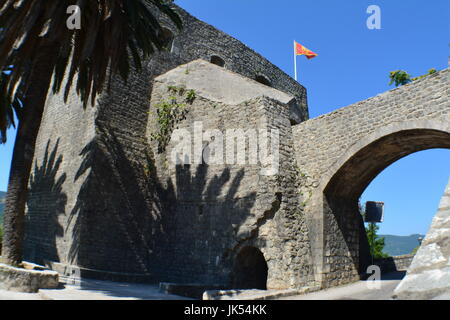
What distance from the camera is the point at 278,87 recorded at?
22.1 metres

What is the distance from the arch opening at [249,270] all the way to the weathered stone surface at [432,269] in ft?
27.8

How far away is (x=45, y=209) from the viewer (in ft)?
42.7

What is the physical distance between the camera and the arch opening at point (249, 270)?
1055cm

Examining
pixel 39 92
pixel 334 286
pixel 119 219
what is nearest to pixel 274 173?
pixel 334 286

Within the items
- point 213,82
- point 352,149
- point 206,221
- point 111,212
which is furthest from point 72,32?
point 352,149

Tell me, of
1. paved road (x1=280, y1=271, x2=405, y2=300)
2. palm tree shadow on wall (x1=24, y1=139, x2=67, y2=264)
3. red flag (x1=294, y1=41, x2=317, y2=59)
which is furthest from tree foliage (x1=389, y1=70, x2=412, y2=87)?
palm tree shadow on wall (x1=24, y1=139, x2=67, y2=264)

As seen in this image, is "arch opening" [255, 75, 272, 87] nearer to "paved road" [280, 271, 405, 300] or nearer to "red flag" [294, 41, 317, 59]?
"red flag" [294, 41, 317, 59]

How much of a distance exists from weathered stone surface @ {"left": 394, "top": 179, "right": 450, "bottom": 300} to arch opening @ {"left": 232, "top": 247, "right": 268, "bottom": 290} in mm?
8459

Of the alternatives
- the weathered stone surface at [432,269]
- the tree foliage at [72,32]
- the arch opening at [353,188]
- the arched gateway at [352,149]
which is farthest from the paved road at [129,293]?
the tree foliage at [72,32]

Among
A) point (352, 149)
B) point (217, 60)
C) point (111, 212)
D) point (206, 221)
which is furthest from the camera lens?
point (217, 60)

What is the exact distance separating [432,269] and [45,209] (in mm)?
13448

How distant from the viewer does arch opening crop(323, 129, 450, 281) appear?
9663mm

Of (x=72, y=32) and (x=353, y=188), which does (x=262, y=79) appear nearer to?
(x=353, y=188)

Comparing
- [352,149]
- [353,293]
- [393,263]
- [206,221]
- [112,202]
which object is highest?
[352,149]
